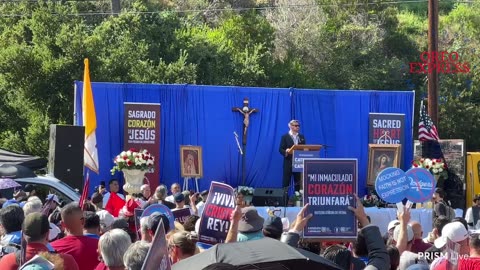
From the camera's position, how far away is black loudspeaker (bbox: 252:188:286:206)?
64.6ft

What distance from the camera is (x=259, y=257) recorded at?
5.30 metres

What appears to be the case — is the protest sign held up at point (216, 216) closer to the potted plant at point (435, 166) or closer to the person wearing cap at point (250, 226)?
the person wearing cap at point (250, 226)

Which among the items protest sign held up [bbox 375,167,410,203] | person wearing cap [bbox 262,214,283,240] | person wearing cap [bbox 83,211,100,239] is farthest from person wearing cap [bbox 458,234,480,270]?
person wearing cap [bbox 83,211,100,239]

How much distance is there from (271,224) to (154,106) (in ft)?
44.9

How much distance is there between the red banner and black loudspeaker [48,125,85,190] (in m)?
3.02

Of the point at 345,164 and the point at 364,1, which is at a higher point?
the point at 364,1

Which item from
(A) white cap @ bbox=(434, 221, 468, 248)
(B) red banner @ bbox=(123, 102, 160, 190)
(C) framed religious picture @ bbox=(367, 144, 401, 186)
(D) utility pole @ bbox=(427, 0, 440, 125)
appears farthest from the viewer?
(D) utility pole @ bbox=(427, 0, 440, 125)

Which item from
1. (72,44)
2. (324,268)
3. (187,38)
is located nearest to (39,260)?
(324,268)

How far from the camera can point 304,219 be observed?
7.20 m

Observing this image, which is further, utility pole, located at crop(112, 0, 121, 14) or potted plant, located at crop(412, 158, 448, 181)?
utility pole, located at crop(112, 0, 121, 14)

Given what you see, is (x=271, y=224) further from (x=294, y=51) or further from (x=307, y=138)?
(x=294, y=51)

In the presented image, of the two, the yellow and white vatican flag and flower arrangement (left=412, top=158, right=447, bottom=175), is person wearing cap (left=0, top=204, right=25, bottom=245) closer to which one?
the yellow and white vatican flag

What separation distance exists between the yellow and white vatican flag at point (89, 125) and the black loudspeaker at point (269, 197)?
3.36 m

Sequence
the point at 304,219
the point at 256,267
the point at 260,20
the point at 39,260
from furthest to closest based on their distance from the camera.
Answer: the point at 260,20 → the point at 304,219 → the point at 256,267 → the point at 39,260
